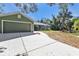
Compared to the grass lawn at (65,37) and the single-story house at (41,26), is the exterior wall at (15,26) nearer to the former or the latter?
the single-story house at (41,26)

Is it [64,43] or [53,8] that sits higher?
[53,8]

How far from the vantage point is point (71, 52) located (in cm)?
747

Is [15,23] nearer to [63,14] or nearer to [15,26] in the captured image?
[15,26]

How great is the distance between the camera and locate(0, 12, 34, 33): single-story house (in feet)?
25.7

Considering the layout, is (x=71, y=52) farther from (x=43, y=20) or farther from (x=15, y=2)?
(x=15, y=2)

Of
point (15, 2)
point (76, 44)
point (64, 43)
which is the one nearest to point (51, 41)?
point (64, 43)

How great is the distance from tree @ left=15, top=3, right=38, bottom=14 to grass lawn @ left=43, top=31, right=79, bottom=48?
1.17 m

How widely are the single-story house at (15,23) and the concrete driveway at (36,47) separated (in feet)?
1.52

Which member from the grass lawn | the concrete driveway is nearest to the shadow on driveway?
the concrete driveway

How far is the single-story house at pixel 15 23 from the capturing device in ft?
25.7

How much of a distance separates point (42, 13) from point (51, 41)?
129cm

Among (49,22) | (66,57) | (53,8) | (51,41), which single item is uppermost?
(53,8)

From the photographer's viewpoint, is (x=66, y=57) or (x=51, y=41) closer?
(x=66, y=57)

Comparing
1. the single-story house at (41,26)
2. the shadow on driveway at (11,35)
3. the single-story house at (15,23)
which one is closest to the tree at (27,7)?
the single-story house at (15,23)
